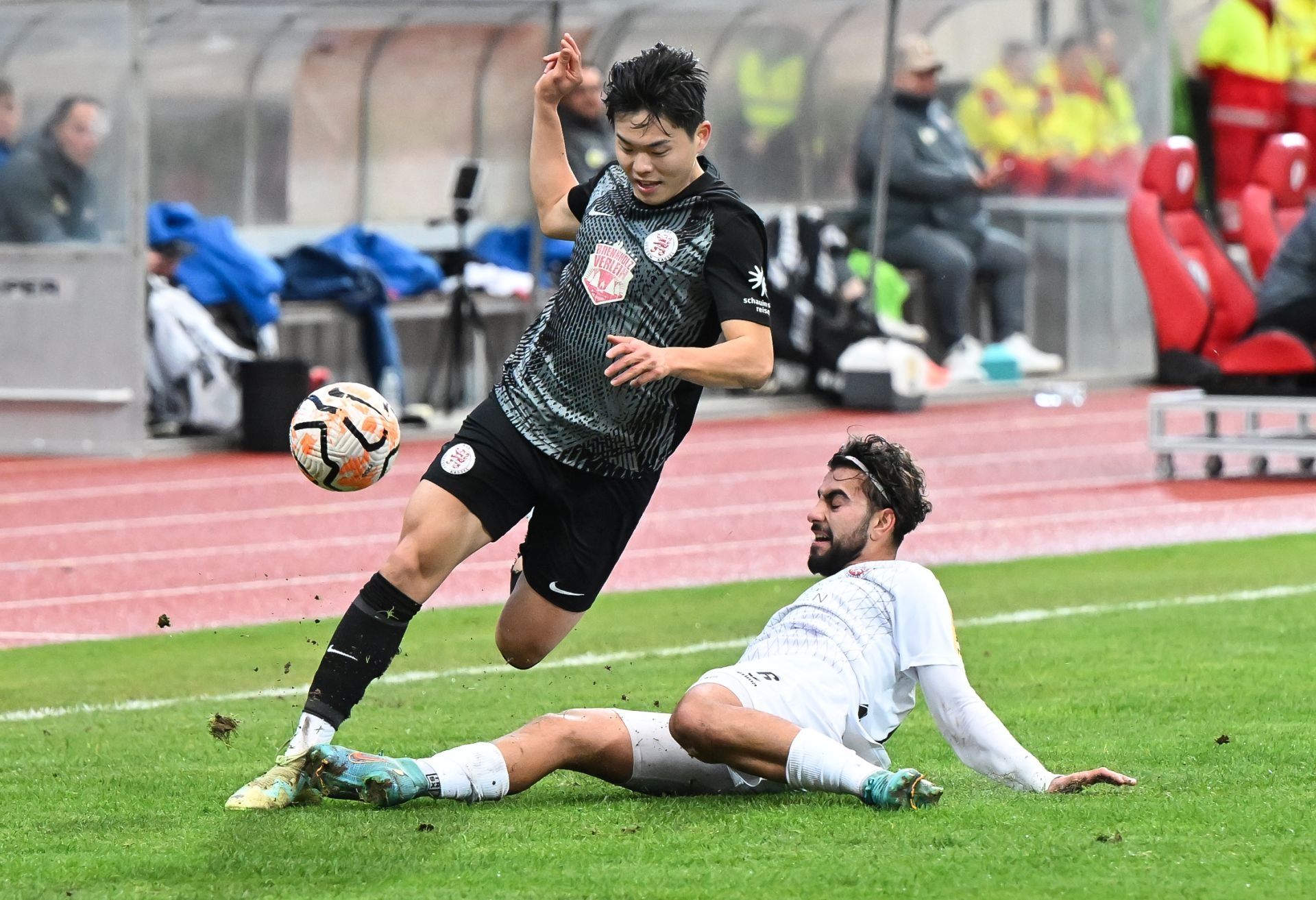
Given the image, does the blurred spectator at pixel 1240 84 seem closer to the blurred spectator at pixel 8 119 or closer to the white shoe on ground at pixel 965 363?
the white shoe on ground at pixel 965 363

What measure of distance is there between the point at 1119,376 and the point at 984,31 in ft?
12.5

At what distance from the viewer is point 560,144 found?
22.6 ft

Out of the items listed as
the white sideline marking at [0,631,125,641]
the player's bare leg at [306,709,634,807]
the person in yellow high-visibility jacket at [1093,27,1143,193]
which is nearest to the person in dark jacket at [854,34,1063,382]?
the person in yellow high-visibility jacket at [1093,27,1143,193]

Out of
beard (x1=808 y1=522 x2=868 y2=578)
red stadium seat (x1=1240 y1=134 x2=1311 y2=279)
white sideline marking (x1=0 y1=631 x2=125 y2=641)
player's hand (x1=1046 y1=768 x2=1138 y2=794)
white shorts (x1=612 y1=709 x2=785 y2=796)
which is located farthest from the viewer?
red stadium seat (x1=1240 y1=134 x2=1311 y2=279)

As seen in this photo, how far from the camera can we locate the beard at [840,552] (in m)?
6.14

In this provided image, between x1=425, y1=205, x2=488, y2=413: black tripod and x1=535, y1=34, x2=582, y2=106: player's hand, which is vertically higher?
x1=535, y1=34, x2=582, y2=106: player's hand

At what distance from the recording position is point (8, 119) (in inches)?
667

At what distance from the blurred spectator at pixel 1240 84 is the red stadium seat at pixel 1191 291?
26.9 ft

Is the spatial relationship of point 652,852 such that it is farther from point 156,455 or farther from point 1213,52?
point 1213,52

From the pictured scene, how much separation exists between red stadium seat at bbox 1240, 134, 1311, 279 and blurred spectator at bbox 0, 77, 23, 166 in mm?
9119

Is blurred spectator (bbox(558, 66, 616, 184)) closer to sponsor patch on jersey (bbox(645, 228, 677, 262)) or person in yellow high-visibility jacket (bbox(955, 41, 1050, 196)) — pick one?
person in yellow high-visibility jacket (bbox(955, 41, 1050, 196))

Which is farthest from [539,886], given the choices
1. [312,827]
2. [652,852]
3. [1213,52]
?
[1213,52]

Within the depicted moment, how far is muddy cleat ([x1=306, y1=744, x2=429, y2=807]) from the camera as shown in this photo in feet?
18.7

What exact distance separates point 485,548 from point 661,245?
24.0 ft
